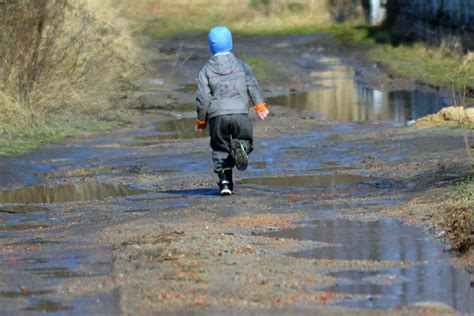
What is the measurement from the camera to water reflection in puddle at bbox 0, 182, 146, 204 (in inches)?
487

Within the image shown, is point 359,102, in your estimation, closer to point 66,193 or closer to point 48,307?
point 66,193

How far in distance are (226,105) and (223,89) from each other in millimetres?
165

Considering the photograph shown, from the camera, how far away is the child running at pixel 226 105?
11945 mm

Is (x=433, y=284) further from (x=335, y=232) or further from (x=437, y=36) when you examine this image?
(x=437, y=36)

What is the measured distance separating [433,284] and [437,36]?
88.0 feet

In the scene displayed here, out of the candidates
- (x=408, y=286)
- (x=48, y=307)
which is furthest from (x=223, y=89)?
(x=48, y=307)

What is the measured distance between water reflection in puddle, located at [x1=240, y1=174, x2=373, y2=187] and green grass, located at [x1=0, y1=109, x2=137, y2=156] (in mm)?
4328

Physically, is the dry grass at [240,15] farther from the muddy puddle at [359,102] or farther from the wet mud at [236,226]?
the wet mud at [236,226]

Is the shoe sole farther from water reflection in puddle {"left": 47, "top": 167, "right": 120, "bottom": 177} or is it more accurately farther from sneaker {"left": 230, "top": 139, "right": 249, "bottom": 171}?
water reflection in puddle {"left": 47, "top": 167, "right": 120, "bottom": 177}

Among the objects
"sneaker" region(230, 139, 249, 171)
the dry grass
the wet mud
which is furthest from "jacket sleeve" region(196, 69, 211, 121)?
the dry grass

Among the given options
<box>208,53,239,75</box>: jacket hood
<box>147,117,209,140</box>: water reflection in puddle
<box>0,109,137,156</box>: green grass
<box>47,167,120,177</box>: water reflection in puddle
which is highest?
<box>208,53,239,75</box>: jacket hood

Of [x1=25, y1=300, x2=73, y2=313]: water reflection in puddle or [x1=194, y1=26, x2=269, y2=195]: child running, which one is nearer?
[x1=25, y1=300, x2=73, y2=313]: water reflection in puddle

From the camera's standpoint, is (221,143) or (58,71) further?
(58,71)

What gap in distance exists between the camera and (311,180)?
13047 mm
